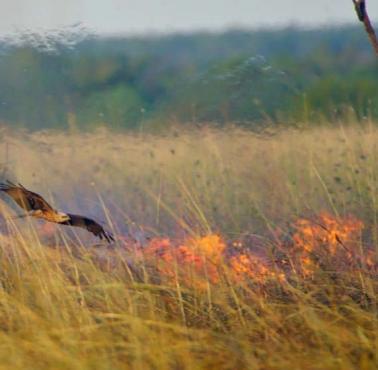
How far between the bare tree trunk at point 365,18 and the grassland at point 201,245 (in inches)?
25.4

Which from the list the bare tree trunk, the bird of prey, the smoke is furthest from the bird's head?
the bare tree trunk

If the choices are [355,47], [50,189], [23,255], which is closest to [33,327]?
[23,255]

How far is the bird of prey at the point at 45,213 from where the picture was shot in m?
6.08

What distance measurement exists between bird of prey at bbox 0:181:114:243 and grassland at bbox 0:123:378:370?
54 millimetres

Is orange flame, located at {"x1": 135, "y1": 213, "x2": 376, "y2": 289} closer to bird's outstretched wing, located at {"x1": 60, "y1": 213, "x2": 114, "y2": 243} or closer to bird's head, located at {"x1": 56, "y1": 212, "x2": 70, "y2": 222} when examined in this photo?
bird's outstretched wing, located at {"x1": 60, "y1": 213, "x2": 114, "y2": 243}

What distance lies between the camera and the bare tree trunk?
545cm

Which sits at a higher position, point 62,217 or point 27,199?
point 27,199

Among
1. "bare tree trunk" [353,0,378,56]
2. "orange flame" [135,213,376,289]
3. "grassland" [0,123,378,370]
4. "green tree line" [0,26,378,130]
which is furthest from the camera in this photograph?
"green tree line" [0,26,378,130]

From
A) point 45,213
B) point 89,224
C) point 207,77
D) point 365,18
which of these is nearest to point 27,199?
point 45,213

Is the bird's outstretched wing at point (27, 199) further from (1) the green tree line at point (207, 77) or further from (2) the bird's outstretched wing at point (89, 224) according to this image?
(1) the green tree line at point (207, 77)

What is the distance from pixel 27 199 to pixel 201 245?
0.89m

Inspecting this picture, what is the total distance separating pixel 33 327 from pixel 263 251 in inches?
51.0

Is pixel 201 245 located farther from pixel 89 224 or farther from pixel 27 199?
pixel 27 199

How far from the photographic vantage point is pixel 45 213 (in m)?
6.10
